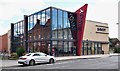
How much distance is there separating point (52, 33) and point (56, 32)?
111 cm

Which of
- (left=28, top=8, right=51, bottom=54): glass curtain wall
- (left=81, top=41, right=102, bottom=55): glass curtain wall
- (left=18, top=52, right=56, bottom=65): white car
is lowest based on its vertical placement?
(left=18, top=52, right=56, bottom=65): white car

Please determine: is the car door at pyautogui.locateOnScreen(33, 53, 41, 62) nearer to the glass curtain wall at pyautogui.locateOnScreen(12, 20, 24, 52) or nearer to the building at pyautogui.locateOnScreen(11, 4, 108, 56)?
the building at pyautogui.locateOnScreen(11, 4, 108, 56)

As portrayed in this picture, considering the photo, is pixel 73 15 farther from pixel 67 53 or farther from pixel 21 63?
pixel 21 63

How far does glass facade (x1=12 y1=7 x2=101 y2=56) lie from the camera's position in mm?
42406

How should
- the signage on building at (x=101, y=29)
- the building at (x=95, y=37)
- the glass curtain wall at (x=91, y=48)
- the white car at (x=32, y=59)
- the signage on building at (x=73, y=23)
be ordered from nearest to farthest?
the white car at (x=32, y=59) < the signage on building at (x=73, y=23) < the glass curtain wall at (x=91, y=48) < the building at (x=95, y=37) < the signage on building at (x=101, y=29)

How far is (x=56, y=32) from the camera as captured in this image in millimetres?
43000

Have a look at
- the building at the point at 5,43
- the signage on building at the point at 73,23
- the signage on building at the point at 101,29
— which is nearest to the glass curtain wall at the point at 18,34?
the building at the point at 5,43

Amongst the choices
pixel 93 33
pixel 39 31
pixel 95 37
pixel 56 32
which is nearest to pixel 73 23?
pixel 56 32

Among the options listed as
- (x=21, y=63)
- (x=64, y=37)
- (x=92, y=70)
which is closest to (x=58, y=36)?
A: (x=64, y=37)

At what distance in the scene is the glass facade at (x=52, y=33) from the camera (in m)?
42.4

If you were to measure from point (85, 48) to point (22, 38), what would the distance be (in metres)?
14.4

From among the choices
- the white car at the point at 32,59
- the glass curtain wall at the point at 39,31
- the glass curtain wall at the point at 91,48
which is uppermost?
the glass curtain wall at the point at 39,31

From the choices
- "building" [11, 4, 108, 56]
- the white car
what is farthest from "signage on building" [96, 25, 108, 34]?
the white car

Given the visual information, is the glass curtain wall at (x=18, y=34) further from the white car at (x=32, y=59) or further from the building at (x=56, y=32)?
the white car at (x=32, y=59)
